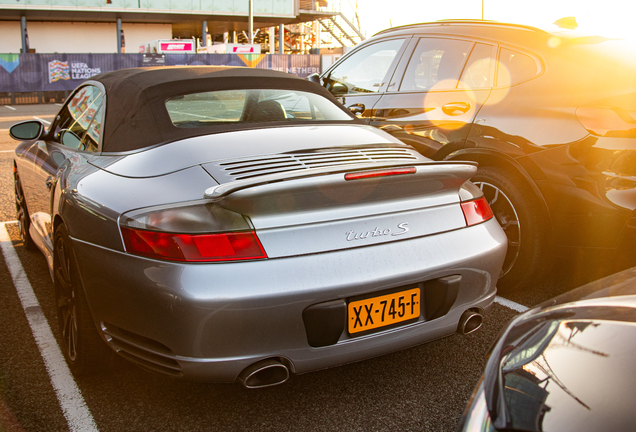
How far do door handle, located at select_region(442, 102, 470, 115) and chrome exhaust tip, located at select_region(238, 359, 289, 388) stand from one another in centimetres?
244

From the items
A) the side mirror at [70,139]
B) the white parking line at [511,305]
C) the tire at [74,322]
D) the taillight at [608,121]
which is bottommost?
the white parking line at [511,305]

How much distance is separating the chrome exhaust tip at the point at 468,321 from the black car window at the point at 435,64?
2.06 meters

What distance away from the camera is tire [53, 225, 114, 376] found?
257 centimetres

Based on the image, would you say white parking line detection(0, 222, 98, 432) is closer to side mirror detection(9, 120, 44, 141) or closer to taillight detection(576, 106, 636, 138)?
side mirror detection(9, 120, 44, 141)

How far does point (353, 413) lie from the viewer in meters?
2.44

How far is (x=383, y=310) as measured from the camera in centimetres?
223

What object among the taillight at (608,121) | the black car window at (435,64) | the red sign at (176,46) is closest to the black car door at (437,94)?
the black car window at (435,64)

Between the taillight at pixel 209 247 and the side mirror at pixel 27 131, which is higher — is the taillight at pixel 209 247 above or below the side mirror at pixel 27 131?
below

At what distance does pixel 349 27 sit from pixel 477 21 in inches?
1905

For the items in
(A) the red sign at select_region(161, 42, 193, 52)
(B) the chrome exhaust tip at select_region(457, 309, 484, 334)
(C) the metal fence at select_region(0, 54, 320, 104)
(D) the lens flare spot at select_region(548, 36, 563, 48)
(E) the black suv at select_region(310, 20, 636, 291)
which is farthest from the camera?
(A) the red sign at select_region(161, 42, 193, 52)

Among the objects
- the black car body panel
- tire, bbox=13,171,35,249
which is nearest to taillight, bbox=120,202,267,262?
the black car body panel

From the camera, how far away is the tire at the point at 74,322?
2568mm

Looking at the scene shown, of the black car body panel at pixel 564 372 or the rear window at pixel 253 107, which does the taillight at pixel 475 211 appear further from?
the rear window at pixel 253 107

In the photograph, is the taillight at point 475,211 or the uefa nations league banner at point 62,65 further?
the uefa nations league banner at point 62,65
